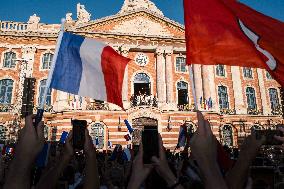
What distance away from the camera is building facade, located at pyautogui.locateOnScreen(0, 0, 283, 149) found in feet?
80.8

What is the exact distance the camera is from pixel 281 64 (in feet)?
11.6

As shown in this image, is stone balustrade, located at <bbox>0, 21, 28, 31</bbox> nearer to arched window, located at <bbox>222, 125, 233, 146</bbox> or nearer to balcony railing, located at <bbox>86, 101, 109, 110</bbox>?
balcony railing, located at <bbox>86, 101, 109, 110</bbox>

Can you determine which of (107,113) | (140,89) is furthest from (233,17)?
(140,89)

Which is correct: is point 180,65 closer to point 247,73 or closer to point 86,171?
point 247,73

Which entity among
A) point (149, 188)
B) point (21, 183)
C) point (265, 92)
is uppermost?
point (265, 92)

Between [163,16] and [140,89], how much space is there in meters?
7.58

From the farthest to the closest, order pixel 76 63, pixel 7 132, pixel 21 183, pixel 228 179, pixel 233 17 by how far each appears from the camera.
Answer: pixel 7 132, pixel 76 63, pixel 233 17, pixel 228 179, pixel 21 183

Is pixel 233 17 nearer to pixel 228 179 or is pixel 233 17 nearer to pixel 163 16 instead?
pixel 228 179

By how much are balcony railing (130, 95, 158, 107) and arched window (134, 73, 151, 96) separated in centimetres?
184

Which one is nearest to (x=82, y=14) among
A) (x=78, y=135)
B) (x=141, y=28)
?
(x=141, y=28)

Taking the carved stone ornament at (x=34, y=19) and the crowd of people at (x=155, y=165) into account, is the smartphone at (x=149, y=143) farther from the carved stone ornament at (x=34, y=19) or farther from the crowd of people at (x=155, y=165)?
the carved stone ornament at (x=34, y=19)

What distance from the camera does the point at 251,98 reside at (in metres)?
29.8

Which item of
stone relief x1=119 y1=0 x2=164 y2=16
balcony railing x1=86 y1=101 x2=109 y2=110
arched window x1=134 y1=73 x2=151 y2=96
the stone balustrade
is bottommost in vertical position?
balcony railing x1=86 y1=101 x2=109 y2=110

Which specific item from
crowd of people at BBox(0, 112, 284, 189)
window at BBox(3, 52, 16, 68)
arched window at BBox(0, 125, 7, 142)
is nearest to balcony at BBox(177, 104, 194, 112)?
arched window at BBox(0, 125, 7, 142)
